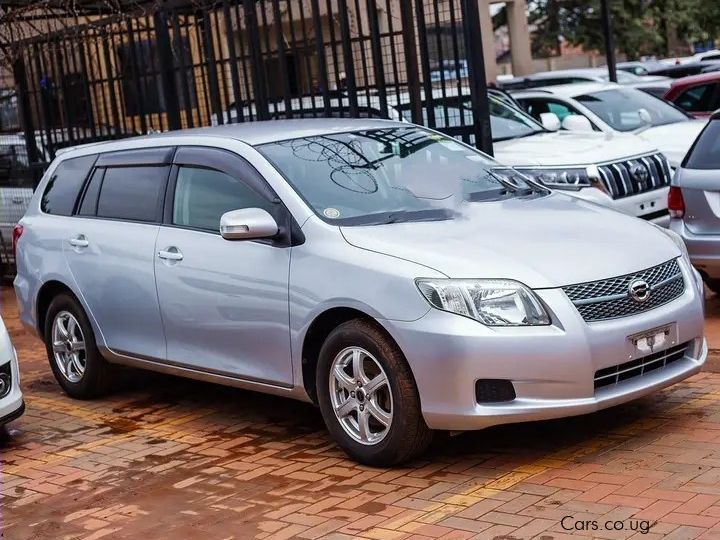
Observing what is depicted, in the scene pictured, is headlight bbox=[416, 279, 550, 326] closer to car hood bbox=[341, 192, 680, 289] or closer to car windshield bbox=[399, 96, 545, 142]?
car hood bbox=[341, 192, 680, 289]

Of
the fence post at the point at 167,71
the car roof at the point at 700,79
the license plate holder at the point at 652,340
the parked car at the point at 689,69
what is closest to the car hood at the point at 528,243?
the license plate holder at the point at 652,340

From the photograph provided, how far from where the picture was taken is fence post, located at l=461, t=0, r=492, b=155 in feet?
35.6

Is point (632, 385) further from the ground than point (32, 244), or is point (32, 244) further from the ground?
point (32, 244)

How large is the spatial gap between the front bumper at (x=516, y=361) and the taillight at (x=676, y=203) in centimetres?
327

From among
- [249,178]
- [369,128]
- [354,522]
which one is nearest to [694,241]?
[369,128]

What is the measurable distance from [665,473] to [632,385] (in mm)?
539

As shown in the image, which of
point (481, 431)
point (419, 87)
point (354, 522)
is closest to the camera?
point (354, 522)

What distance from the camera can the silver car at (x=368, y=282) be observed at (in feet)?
19.5

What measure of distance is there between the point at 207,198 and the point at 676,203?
140 inches

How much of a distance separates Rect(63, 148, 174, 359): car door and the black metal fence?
3.47 m

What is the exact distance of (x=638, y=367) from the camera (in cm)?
623

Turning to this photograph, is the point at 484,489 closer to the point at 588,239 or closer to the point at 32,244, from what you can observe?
the point at 588,239

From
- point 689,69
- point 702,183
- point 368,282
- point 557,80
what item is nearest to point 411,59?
point 702,183

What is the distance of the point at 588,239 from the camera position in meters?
6.43
